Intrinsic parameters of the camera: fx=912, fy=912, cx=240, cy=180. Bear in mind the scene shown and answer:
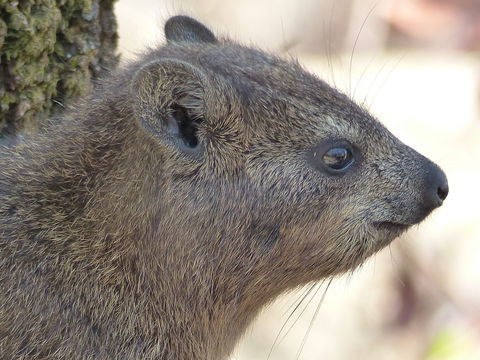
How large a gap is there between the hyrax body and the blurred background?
4283mm

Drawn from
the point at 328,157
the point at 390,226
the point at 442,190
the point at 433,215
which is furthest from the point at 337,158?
the point at 433,215

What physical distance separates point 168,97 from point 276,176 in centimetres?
68

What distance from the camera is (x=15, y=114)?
16.5ft

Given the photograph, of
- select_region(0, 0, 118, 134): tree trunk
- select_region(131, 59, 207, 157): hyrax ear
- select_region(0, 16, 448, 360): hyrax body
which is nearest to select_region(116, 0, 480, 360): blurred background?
select_region(0, 0, 118, 134): tree trunk

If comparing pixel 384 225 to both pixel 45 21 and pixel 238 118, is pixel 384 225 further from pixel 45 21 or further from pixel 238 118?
pixel 45 21

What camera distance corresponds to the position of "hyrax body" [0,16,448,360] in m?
4.34

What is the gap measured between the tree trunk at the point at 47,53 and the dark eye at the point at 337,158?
1.66 meters

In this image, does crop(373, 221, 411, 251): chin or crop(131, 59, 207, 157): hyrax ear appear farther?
crop(373, 221, 411, 251): chin

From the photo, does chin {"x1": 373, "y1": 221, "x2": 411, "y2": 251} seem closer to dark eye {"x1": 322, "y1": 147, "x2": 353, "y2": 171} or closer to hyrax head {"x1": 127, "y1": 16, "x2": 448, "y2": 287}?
hyrax head {"x1": 127, "y1": 16, "x2": 448, "y2": 287}

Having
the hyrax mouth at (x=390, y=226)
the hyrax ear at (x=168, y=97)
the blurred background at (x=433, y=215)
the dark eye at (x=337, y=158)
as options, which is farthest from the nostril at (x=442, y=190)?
the blurred background at (x=433, y=215)

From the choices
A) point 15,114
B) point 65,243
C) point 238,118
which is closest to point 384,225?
point 238,118

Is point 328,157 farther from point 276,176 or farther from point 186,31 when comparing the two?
point 186,31

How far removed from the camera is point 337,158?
4.53 meters

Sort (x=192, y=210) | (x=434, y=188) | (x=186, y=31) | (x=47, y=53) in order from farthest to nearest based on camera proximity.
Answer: (x=186, y=31) → (x=47, y=53) → (x=434, y=188) → (x=192, y=210)
